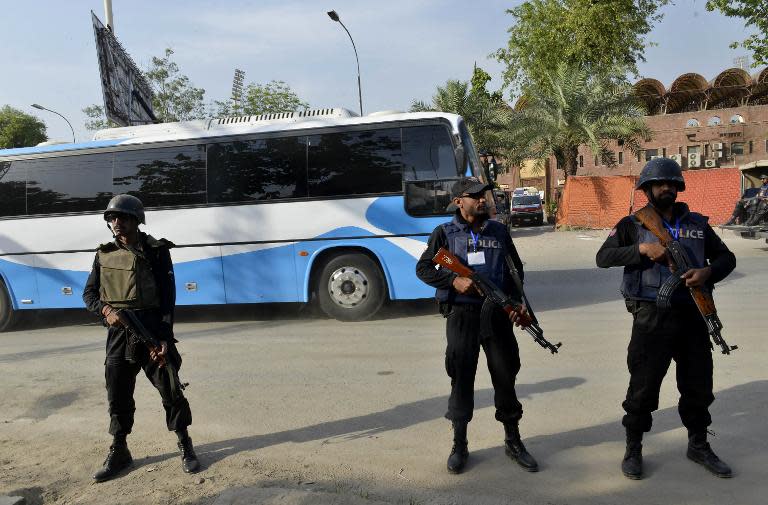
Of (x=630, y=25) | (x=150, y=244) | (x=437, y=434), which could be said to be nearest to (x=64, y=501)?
(x=150, y=244)

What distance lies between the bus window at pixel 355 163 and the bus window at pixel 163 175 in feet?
5.44

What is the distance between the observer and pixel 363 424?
466 centimetres

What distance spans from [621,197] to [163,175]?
66.2ft

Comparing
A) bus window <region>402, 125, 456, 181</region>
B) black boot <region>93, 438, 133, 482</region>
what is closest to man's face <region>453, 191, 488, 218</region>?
black boot <region>93, 438, 133, 482</region>

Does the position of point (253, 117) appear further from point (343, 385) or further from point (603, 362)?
point (603, 362)

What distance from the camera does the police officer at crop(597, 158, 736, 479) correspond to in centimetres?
340

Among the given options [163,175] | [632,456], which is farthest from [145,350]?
[163,175]

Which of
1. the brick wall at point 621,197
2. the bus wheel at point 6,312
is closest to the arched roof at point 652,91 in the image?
the brick wall at point 621,197

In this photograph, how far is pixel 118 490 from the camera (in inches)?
144

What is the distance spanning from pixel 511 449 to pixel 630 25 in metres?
33.5

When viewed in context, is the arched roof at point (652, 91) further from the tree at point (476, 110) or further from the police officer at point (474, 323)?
the police officer at point (474, 323)

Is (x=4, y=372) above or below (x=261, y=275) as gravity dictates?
below

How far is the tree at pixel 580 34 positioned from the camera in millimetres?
31781

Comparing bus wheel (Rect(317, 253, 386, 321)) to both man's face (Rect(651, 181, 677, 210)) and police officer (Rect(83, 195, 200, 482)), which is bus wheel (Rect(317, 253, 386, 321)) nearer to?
police officer (Rect(83, 195, 200, 482))
